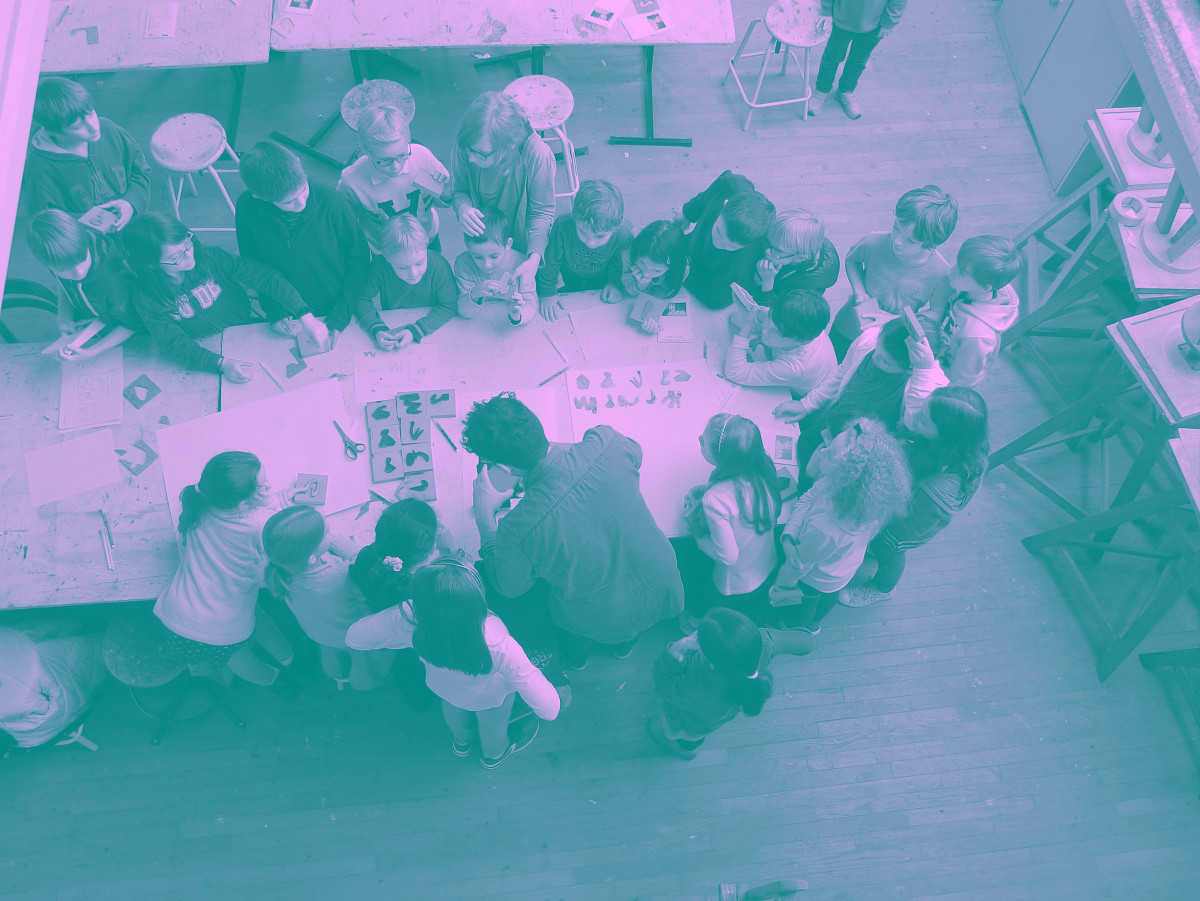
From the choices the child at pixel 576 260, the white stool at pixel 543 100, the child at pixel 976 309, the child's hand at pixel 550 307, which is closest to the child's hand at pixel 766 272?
the child at pixel 576 260

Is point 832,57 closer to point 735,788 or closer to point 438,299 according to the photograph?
point 438,299

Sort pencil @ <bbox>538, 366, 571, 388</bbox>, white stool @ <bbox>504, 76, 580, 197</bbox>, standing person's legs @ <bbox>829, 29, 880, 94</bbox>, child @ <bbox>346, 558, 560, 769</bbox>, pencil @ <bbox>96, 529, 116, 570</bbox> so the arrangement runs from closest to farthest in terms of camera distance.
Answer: child @ <bbox>346, 558, 560, 769</bbox>
pencil @ <bbox>96, 529, 116, 570</bbox>
pencil @ <bbox>538, 366, 571, 388</bbox>
white stool @ <bbox>504, 76, 580, 197</bbox>
standing person's legs @ <bbox>829, 29, 880, 94</bbox>

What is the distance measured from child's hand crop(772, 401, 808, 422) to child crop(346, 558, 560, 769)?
4.68 ft

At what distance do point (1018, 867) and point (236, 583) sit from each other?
10.6ft

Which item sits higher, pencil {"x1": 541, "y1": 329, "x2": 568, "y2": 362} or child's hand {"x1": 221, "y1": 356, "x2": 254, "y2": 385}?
pencil {"x1": 541, "y1": 329, "x2": 568, "y2": 362}

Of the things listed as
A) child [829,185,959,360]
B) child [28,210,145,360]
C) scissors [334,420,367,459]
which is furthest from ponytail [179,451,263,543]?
child [829,185,959,360]

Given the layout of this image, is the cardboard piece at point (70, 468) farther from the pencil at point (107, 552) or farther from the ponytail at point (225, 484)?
the ponytail at point (225, 484)

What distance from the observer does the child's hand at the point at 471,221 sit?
3230mm

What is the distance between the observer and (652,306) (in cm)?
322

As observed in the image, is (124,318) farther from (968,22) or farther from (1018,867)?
(968,22)

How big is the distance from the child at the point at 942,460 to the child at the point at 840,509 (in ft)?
0.51

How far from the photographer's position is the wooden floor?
3037mm

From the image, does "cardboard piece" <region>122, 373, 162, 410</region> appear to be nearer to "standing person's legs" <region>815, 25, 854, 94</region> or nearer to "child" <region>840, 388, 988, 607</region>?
"child" <region>840, 388, 988, 607</region>

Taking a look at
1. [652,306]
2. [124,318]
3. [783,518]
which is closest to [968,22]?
[652,306]
